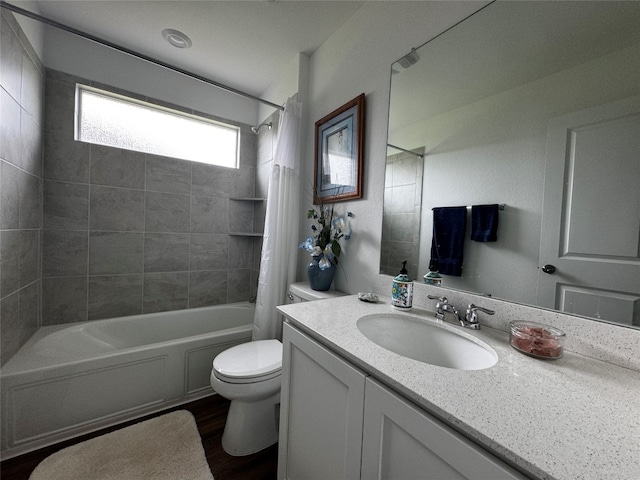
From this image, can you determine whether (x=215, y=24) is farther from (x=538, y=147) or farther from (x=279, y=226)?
(x=538, y=147)

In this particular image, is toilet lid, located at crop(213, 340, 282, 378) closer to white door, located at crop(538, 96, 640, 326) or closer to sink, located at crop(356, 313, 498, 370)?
sink, located at crop(356, 313, 498, 370)

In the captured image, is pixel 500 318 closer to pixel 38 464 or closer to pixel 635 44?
pixel 635 44

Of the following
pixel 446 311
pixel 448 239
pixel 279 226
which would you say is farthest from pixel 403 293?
pixel 279 226

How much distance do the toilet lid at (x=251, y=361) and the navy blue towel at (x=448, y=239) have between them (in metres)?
0.98

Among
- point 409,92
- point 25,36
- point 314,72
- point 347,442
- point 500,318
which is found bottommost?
point 347,442

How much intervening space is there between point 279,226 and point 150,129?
1481 mm

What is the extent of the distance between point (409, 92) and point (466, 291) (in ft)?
3.25

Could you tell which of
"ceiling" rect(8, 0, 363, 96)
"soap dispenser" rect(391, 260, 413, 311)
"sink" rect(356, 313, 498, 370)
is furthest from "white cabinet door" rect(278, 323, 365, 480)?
"ceiling" rect(8, 0, 363, 96)

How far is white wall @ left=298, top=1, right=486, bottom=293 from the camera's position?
4.02 ft

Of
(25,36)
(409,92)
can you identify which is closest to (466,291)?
(409,92)

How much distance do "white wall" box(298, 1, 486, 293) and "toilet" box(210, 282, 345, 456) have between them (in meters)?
0.66

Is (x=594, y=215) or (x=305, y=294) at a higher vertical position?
(x=594, y=215)

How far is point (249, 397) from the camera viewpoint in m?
1.27

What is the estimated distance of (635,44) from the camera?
687mm
